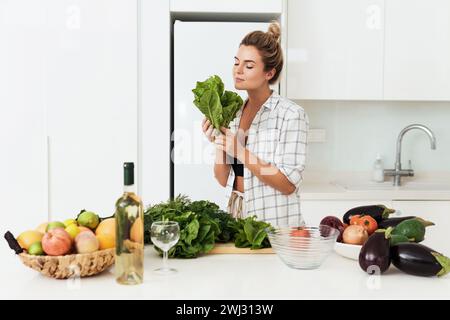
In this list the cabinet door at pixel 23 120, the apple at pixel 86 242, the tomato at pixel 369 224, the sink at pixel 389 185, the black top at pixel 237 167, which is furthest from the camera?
the sink at pixel 389 185

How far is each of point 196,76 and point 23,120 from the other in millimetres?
974

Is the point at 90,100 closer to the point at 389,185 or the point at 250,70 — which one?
the point at 250,70

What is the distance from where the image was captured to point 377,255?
1.47 meters

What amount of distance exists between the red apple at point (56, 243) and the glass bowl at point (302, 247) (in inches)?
22.3

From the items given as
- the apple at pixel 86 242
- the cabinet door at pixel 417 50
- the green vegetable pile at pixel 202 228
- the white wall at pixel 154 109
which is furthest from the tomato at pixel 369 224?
the cabinet door at pixel 417 50

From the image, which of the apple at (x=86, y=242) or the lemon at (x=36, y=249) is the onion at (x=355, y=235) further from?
the lemon at (x=36, y=249)

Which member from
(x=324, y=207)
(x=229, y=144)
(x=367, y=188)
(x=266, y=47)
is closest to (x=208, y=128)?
(x=229, y=144)

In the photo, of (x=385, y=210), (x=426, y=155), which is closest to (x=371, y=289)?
(x=385, y=210)

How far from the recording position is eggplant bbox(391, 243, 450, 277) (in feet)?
4.77

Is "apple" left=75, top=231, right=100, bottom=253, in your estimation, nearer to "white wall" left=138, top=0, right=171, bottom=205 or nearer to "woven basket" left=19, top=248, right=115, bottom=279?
"woven basket" left=19, top=248, right=115, bottom=279

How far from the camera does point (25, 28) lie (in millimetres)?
2977

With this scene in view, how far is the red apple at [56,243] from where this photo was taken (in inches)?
55.8
